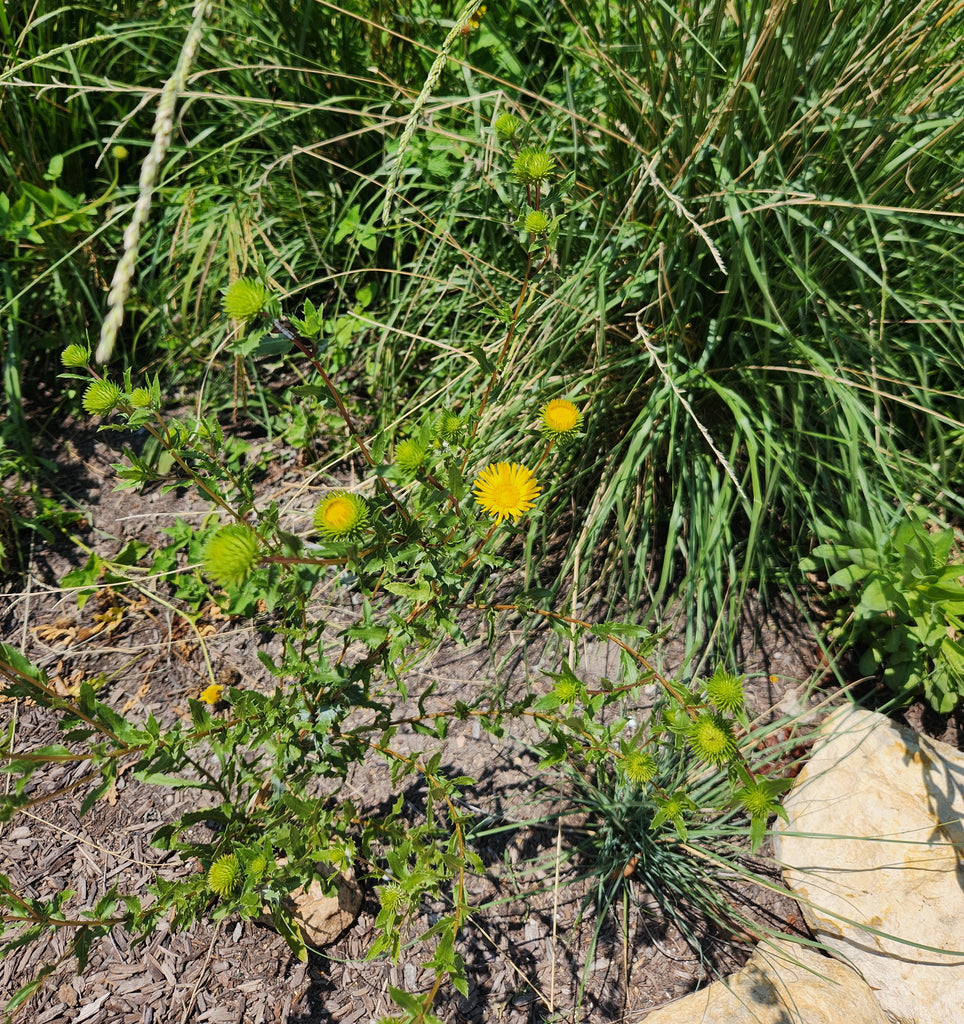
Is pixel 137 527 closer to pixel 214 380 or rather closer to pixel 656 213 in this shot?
pixel 214 380

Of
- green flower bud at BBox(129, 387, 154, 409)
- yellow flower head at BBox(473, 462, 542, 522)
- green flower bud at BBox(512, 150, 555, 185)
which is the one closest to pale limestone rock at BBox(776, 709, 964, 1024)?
yellow flower head at BBox(473, 462, 542, 522)

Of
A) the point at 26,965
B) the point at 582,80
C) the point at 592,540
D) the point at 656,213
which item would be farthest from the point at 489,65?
the point at 26,965

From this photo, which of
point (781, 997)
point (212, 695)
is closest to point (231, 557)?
point (212, 695)

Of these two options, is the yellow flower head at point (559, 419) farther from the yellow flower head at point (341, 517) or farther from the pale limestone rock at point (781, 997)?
the pale limestone rock at point (781, 997)

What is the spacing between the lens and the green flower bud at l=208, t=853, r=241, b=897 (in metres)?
1.22

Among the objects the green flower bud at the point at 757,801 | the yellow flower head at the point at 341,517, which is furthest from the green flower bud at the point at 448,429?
the green flower bud at the point at 757,801

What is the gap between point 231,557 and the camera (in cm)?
96

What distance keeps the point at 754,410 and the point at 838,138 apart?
27.7 inches

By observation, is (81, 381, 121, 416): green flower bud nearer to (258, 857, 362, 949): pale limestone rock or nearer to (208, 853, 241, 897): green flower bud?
(208, 853, 241, 897): green flower bud

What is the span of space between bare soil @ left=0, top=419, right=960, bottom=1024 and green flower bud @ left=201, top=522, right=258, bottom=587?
81 centimetres

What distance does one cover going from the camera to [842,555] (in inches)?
72.6

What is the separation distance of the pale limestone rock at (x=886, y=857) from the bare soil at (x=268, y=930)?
0.12 meters

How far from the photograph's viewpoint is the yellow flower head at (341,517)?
1071mm

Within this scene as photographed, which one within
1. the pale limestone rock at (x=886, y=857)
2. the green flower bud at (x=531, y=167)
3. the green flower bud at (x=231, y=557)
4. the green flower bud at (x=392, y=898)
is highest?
the green flower bud at (x=531, y=167)
